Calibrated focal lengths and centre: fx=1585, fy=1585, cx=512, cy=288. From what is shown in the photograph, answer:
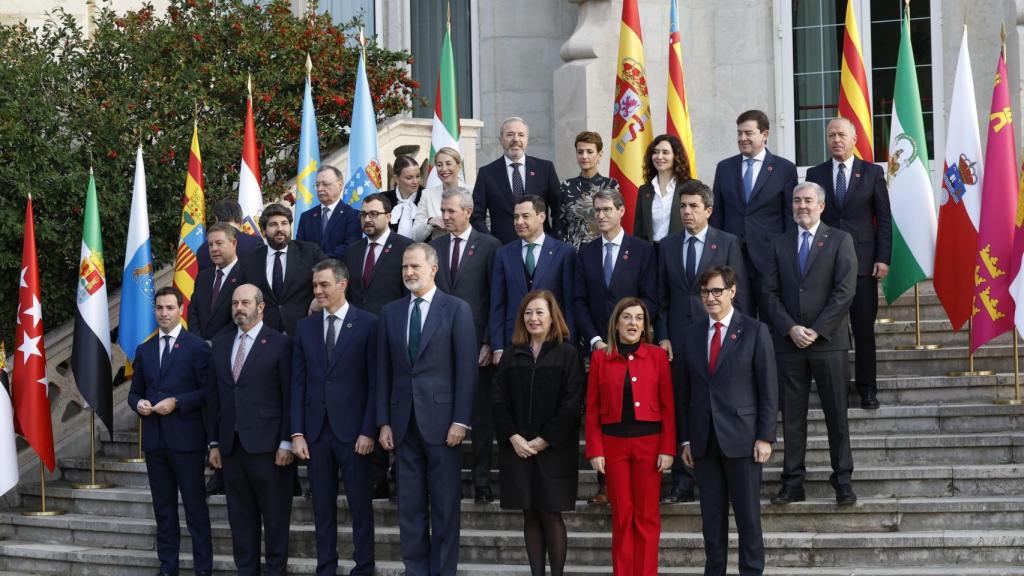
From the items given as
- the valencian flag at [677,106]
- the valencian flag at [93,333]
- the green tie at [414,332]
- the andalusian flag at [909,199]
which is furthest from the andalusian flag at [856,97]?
the valencian flag at [93,333]

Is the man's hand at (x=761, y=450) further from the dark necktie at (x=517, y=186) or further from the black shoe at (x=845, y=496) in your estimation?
the dark necktie at (x=517, y=186)

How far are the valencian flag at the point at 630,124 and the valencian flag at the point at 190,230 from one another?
11.4ft

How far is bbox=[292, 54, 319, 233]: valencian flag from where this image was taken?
45.8ft

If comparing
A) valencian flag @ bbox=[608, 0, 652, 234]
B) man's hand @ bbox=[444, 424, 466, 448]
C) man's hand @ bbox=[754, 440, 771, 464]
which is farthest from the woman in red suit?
valencian flag @ bbox=[608, 0, 652, 234]

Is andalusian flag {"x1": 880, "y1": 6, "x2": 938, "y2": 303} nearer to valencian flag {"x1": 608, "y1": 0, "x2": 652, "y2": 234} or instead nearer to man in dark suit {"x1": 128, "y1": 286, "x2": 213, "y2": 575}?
valencian flag {"x1": 608, "y1": 0, "x2": 652, "y2": 234}

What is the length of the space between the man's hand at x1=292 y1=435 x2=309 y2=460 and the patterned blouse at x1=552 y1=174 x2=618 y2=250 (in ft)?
7.79

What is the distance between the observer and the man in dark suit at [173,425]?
10.6 metres

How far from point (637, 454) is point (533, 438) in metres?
0.66

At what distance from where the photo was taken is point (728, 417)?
927 cm

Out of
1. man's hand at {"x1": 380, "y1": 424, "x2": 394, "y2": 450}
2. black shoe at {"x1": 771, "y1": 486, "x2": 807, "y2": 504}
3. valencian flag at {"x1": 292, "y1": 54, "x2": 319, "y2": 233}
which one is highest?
valencian flag at {"x1": 292, "y1": 54, "x2": 319, "y2": 233}

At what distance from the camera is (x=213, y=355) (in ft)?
34.3

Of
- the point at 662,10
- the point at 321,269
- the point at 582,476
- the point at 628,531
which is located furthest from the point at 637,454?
the point at 662,10

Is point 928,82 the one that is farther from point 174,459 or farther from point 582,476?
point 174,459

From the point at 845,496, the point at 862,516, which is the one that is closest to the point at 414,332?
the point at 845,496
